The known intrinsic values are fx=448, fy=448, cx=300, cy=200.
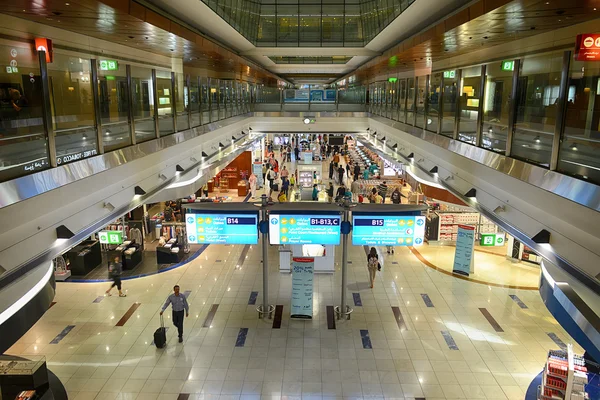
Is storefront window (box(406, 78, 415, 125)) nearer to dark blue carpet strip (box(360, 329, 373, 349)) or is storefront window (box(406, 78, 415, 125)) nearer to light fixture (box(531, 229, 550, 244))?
dark blue carpet strip (box(360, 329, 373, 349))

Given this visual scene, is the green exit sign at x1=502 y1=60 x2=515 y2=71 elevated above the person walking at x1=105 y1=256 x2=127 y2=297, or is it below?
above

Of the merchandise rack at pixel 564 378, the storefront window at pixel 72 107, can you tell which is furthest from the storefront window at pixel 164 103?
the merchandise rack at pixel 564 378

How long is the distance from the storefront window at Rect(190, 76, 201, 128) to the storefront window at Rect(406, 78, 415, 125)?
6355 mm

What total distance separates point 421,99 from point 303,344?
7348mm

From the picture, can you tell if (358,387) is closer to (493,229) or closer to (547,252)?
(547,252)

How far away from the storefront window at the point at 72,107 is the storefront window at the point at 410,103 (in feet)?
30.6

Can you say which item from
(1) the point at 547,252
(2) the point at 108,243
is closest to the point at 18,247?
(1) the point at 547,252

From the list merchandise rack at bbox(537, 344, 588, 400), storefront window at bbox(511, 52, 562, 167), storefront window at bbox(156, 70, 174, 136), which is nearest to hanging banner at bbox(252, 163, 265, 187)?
storefront window at bbox(156, 70, 174, 136)

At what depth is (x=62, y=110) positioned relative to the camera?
223 inches

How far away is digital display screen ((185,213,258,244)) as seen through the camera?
934 centimetres

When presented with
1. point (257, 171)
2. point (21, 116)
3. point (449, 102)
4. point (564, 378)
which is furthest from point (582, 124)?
point (257, 171)

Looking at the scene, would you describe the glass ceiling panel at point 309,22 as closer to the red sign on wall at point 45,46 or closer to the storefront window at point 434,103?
the storefront window at point 434,103

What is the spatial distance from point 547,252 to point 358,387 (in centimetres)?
463

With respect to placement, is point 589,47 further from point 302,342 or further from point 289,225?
point 302,342
